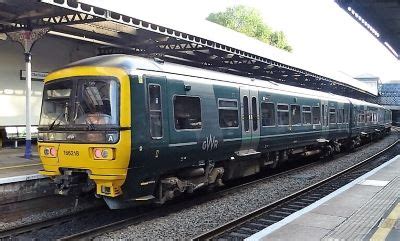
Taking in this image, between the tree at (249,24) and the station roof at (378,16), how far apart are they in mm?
33789

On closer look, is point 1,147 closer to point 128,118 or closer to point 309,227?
point 128,118

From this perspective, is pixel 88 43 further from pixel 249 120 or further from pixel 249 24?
pixel 249 24

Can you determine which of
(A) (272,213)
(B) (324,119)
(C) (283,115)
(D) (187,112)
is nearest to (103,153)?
(D) (187,112)

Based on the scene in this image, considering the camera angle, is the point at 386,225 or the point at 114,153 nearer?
the point at 386,225

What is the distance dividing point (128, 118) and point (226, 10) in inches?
2231

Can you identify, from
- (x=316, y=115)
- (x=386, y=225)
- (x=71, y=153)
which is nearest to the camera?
(x=386, y=225)

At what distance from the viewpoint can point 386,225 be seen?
22.5ft

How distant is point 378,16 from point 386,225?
56.5 ft

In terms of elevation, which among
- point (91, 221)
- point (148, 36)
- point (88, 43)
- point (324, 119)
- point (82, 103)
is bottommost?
point (91, 221)

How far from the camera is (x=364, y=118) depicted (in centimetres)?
2669

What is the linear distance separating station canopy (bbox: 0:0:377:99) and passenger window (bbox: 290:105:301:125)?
348 centimetres

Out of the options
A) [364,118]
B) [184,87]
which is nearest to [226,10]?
[364,118]

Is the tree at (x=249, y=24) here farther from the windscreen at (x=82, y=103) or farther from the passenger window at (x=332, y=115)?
the windscreen at (x=82, y=103)

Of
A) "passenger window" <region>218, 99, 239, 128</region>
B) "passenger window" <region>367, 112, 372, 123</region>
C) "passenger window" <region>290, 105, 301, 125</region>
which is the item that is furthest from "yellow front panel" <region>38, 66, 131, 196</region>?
"passenger window" <region>367, 112, 372, 123</region>
